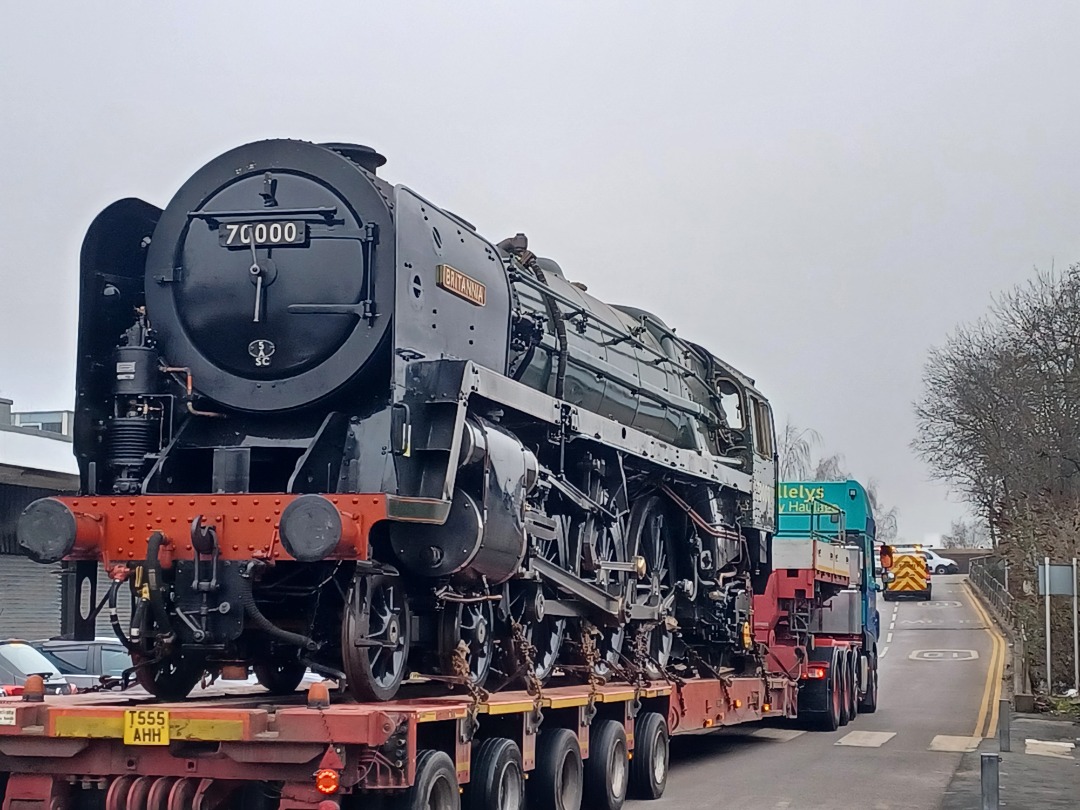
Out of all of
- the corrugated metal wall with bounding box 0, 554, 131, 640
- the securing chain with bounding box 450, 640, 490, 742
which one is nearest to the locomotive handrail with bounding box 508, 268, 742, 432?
the securing chain with bounding box 450, 640, 490, 742

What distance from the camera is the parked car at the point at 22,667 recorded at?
13.8 meters

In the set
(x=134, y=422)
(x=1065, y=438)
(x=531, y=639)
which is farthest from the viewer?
(x=1065, y=438)

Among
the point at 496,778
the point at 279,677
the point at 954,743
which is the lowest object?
the point at 954,743

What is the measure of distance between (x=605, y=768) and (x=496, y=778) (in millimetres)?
2489

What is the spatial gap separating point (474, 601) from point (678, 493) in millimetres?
5214

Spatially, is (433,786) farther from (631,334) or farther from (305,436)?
(631,334)

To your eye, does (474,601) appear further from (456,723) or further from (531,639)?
(531,639)

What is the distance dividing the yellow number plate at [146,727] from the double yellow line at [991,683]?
562 inches

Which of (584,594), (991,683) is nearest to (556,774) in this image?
(584,594)

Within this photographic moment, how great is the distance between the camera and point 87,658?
594 inches

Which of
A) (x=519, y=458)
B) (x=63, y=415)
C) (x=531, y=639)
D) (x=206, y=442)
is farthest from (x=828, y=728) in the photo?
(x=63, y=415)

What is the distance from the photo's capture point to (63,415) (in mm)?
27891

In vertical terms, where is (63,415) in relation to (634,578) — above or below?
above

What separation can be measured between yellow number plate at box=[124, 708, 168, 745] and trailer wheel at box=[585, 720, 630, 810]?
4557mm
